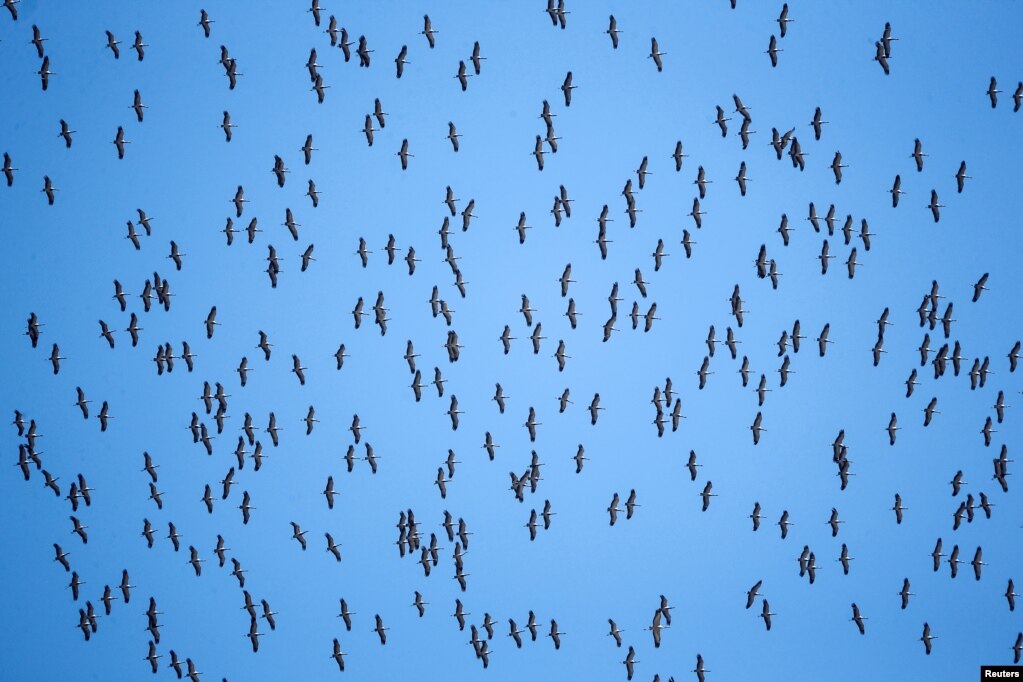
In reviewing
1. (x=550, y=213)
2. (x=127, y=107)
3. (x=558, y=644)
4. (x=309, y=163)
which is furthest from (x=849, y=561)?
(x=127, y=107)

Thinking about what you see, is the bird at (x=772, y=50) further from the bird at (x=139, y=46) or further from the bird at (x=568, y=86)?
the bird at (x=139, y=46)

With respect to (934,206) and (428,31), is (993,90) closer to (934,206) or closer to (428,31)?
(934,206)

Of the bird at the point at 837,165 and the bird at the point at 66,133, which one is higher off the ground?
the bird at the point at 66,133

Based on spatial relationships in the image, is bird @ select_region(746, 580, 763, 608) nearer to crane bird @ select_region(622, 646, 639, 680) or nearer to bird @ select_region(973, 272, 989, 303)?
crane bird @ select_region(622, 646, 639, 680)

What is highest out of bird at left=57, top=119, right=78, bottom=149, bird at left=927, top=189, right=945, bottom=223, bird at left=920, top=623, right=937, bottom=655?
bird at left=57, top=119, right=78, bottom=149

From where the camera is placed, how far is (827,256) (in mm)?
21469

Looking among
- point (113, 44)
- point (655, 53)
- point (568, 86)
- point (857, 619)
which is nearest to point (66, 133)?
point (113, 44)

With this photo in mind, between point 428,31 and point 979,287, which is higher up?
point 428,31

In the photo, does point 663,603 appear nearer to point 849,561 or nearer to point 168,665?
point 849,561

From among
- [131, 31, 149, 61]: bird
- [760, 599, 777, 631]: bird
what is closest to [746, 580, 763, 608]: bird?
[760, 599, 777, 631]: bird

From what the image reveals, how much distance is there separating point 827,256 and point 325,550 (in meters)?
9.89

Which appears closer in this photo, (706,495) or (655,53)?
(655,53)

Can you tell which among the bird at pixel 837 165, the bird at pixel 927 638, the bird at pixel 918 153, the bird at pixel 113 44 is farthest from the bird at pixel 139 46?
the bird at pixel 927 638

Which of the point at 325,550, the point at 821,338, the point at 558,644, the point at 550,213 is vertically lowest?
the point at 558,644
